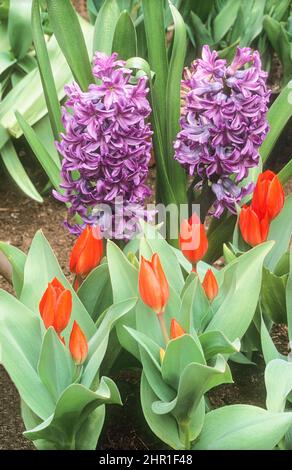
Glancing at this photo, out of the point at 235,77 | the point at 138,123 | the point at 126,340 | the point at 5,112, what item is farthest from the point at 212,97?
the point at 5,112

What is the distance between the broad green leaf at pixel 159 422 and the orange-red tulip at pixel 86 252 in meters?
0.24

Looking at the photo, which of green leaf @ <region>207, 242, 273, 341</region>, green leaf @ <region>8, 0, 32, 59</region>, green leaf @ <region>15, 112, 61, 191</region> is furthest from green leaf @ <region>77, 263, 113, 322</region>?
green leaf @ <region>8, 0, 32, 59</region>

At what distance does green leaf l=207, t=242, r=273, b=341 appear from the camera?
4.89 feet

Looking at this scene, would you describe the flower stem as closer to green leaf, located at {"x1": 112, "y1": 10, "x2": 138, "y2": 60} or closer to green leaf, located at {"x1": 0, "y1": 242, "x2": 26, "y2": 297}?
green leaf, located at {"x1": 0, "y1": 242, "x2": 26, "y2": 297}

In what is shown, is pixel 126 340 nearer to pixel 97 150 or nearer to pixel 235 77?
pixel 97 150

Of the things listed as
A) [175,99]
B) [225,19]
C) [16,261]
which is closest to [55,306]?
[16,261]

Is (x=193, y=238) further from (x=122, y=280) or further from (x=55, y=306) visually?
(x=55, y=306)

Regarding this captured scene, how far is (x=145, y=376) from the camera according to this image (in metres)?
1.45

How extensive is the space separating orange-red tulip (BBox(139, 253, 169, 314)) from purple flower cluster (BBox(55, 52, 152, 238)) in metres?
0.35

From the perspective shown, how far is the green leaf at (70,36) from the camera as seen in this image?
1.91m

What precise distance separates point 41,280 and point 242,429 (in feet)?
1.46

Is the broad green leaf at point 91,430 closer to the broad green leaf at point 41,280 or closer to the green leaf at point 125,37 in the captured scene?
the broad green leaf at point 41,280

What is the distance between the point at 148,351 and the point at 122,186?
42 cm

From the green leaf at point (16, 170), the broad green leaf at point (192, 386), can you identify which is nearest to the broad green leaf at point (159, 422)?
the broad green leaf at point (192, 386)
